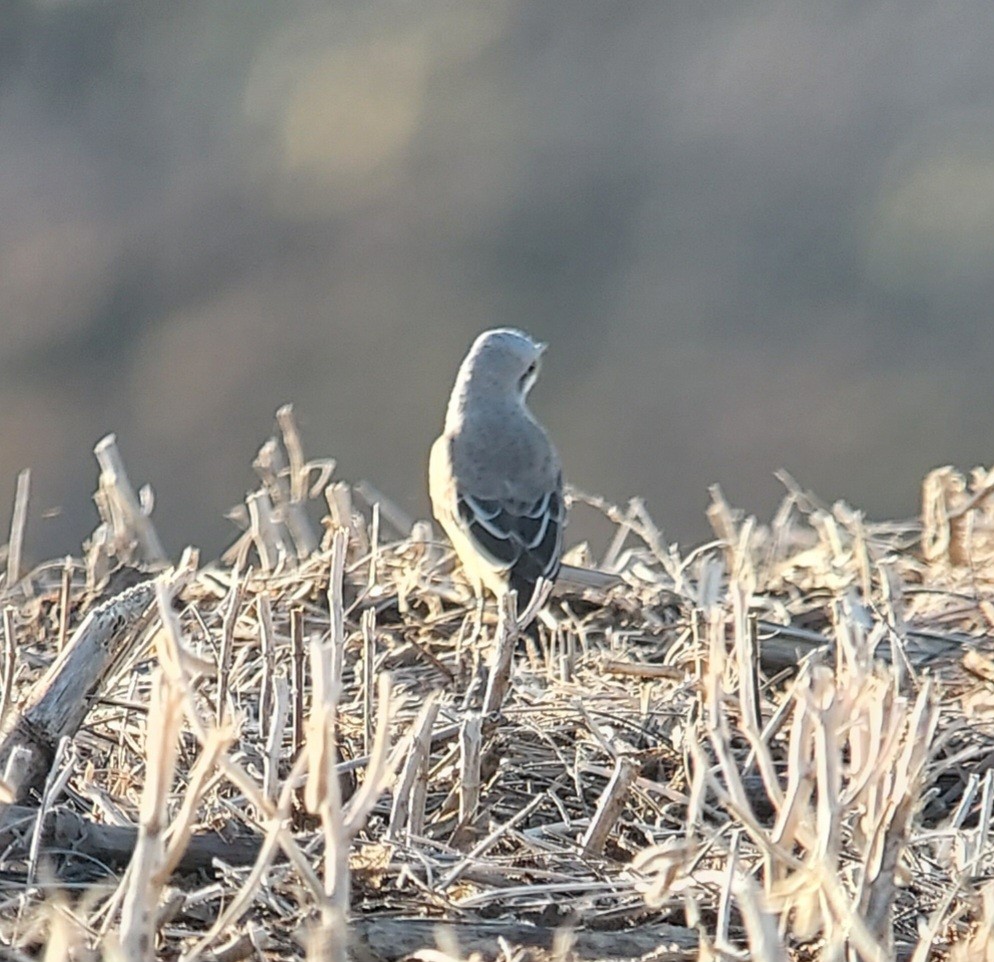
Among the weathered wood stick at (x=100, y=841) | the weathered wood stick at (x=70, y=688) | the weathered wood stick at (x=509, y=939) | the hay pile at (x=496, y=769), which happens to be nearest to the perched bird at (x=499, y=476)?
the hay pile at (x=496, y=769)

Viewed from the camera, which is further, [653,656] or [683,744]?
[653,656]

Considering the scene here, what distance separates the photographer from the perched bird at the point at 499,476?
266 inches

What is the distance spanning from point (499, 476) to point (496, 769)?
3.99 meters

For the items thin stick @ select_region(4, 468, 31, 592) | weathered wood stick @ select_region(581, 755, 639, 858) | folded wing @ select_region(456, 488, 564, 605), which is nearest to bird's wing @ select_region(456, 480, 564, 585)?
folded wing @ select_region(456, 488, 564, 605)

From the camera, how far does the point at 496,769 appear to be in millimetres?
3506

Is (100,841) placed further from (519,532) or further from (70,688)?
(519,532)

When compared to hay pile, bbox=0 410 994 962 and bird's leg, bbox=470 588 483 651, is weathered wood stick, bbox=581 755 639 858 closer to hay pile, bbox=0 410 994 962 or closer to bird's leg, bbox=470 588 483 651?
hay pile, bbox=0 410 994 962

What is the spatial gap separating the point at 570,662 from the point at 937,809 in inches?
48.7

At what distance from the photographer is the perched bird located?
6750mm

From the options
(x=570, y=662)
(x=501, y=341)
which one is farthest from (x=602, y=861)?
(x=501, y=341)

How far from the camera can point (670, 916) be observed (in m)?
2.81

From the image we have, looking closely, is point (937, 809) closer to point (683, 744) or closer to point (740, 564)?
point (683, 744)

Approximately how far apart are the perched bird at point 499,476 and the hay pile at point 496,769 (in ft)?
3.42

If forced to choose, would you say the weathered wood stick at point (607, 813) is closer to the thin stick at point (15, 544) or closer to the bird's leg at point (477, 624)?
the bird's leg at point (477, 624)
